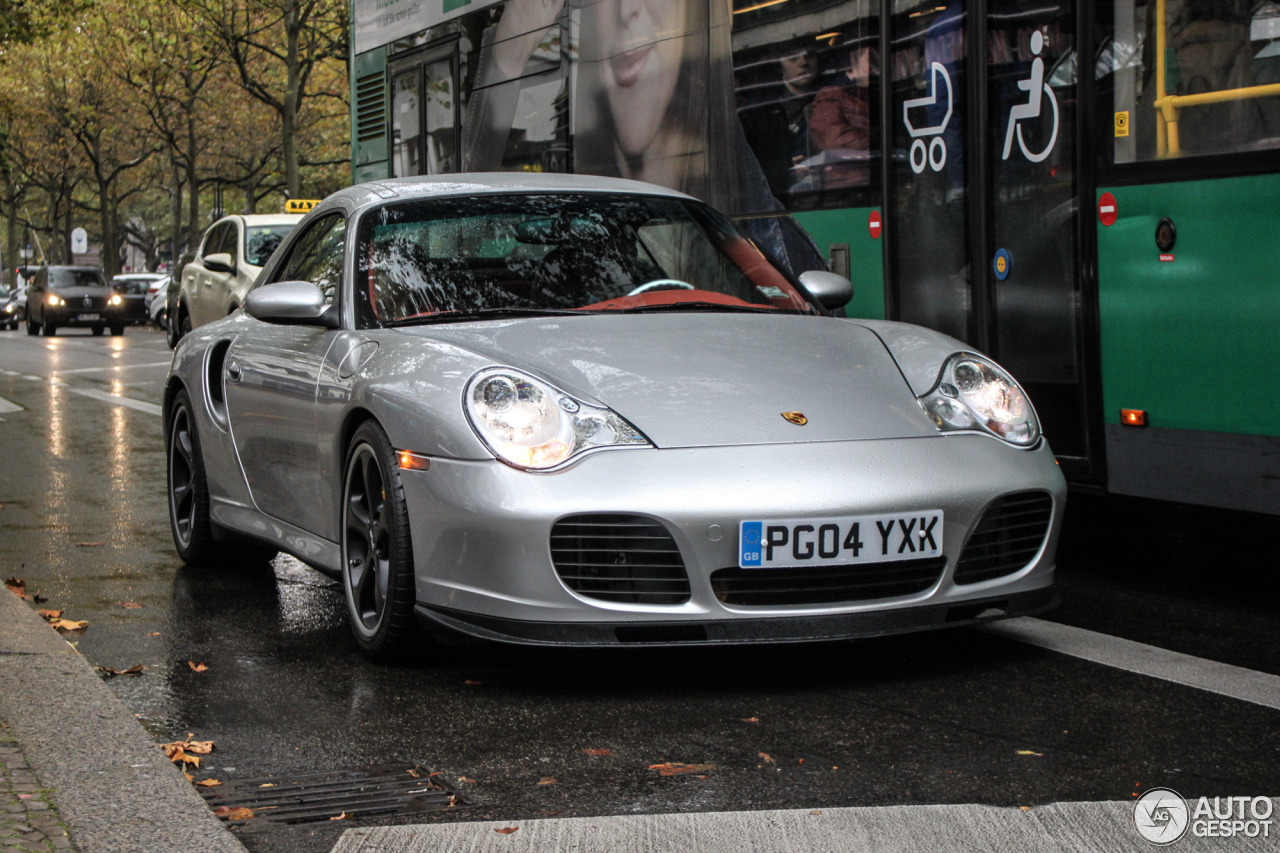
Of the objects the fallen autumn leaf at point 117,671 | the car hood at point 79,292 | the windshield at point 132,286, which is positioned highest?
the windshield at point 132,286

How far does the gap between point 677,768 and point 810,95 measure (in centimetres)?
481

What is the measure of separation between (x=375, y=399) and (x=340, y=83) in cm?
4976

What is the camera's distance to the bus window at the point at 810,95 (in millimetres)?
7539

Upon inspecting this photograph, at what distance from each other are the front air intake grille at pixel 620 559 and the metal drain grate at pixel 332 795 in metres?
0.68

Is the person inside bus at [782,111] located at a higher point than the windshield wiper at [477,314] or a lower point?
higher

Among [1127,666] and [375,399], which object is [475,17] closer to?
[375,399]

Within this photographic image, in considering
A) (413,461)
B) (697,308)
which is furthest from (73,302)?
(413,461)

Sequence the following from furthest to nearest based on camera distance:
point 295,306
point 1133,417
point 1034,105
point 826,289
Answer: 1. point 1034,105
2. point 1133,417
3. point 826,289
4. point 295,306

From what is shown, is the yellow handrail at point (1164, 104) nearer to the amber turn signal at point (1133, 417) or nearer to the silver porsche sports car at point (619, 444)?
the amber turn signal at point (1133, 417)

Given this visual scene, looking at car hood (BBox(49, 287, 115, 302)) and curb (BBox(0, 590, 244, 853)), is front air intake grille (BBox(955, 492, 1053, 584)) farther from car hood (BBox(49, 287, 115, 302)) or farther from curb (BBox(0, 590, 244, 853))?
car hood (BBox(49, 287, 115, 302))

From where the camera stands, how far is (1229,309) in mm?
5500

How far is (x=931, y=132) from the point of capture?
7164 millimetres

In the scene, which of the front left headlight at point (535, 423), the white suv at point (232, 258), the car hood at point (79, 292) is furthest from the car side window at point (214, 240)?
the car hood at point (79, 292)

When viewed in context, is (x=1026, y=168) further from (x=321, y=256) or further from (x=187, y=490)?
(x=187, y=490)
